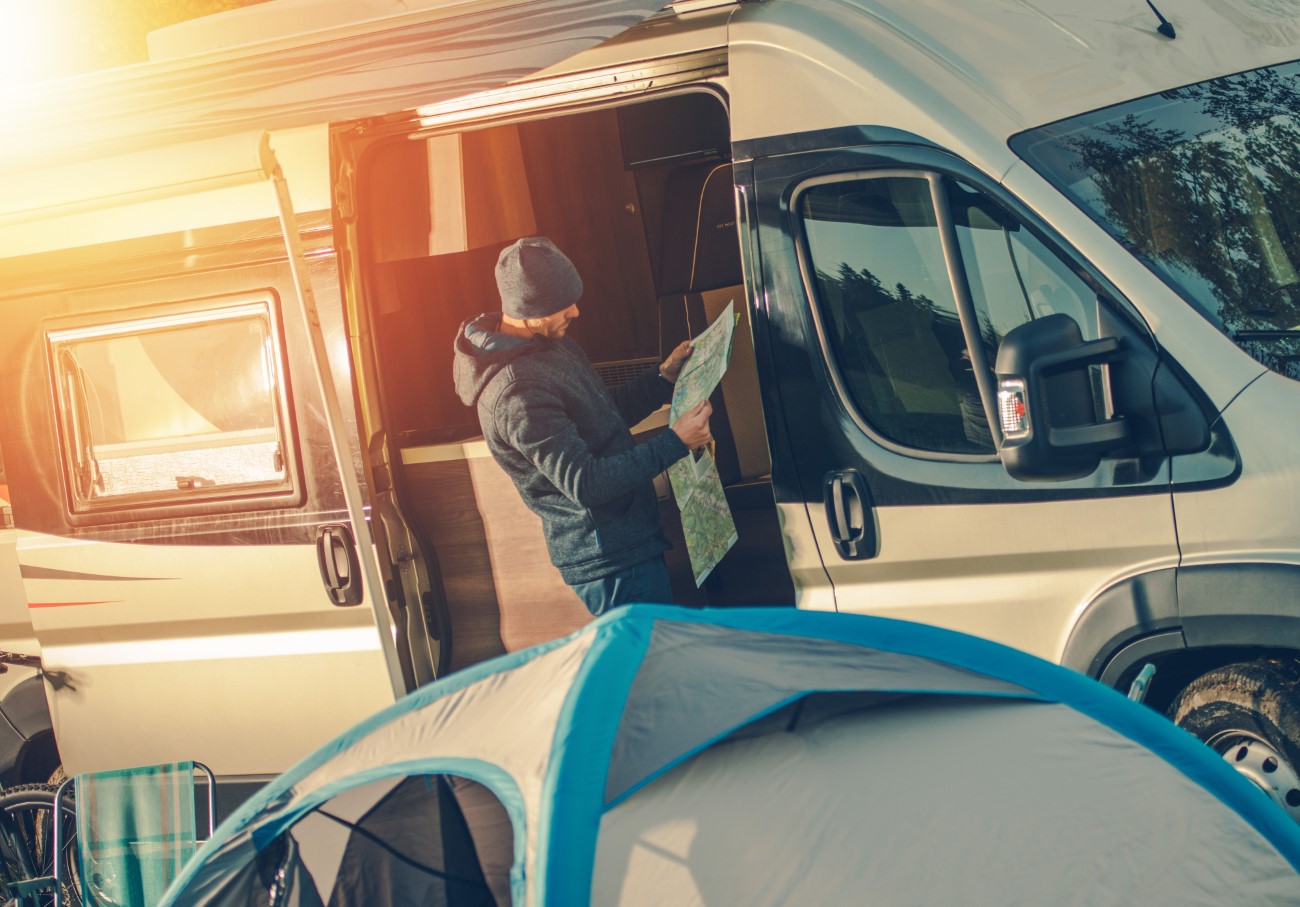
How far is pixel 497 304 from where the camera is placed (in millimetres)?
5688

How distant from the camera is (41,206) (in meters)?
4.17

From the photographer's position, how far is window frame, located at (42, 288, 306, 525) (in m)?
4.05

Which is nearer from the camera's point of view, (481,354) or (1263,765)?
(1263,765)

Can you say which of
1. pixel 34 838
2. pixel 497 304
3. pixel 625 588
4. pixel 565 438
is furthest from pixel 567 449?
pixel 34 838

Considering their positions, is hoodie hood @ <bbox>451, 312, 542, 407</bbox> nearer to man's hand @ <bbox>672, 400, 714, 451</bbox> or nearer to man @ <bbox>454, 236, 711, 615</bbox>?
man @ <bbox>454, 236, 711, 615</bbox>


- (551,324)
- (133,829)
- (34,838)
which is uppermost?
(551,324)

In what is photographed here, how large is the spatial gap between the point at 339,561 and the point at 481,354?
2.70 feet

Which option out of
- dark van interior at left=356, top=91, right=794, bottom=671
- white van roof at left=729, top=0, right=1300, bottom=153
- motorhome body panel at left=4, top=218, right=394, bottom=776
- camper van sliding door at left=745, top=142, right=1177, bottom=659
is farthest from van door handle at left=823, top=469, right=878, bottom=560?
motorhome body panel at left=4, top=218, right=394, bottom=776

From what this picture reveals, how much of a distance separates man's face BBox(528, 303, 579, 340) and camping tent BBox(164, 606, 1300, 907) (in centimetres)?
136

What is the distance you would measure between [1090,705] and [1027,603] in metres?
0.75

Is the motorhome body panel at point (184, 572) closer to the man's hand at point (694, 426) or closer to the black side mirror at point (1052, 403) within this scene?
the man's hand at point (694, 426)

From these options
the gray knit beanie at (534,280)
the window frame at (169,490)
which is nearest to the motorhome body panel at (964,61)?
the gray knit beanie at (534,280)

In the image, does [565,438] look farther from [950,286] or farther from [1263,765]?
[1263,765]

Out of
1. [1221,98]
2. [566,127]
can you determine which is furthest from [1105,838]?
[566,127]
